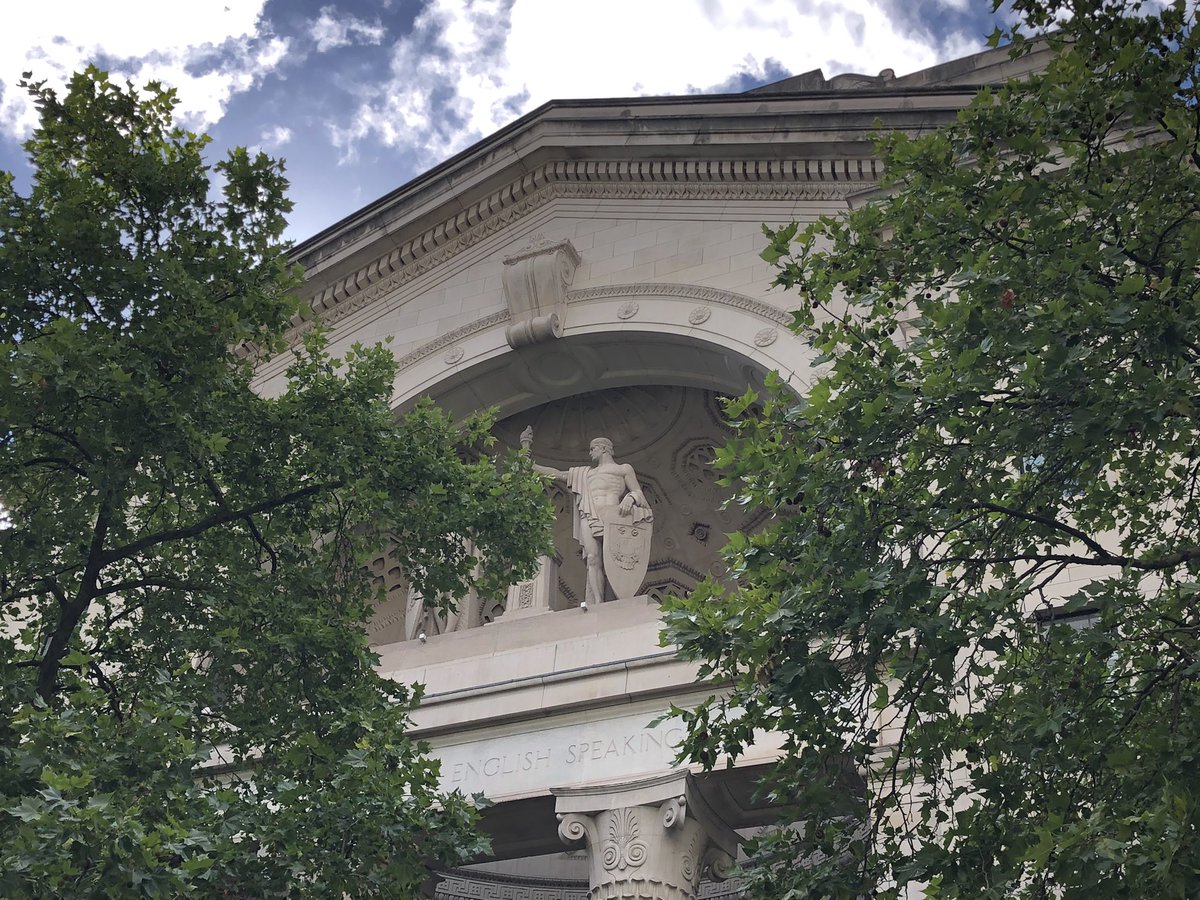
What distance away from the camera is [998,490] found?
9664 mm

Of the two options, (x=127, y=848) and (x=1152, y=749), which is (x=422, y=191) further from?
(x=1152, y=749)

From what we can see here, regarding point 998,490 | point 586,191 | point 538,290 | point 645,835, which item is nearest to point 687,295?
point 538,290

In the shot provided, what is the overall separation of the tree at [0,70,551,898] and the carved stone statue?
3.12 m

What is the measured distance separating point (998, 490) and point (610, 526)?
24.4 feet

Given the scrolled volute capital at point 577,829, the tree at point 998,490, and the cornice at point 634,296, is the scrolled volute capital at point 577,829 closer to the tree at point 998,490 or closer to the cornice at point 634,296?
the tree at point 998,490

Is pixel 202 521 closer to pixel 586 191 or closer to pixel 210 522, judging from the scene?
pixel 210 522

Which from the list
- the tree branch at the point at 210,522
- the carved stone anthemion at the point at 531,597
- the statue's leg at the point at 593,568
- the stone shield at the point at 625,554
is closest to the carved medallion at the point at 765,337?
the stone shield at the point at 625,554

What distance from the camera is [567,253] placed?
63.3ft

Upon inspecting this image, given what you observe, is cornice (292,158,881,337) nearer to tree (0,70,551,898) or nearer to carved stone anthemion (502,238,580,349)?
carved stone anthemion (502,238,580,349)

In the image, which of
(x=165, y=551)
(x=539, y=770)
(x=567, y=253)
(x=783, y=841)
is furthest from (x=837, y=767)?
(x=567, y=253)

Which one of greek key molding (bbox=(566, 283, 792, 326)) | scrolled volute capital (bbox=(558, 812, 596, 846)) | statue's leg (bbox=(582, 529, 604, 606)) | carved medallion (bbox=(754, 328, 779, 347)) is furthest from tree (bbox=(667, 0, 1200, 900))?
greek key molding (bbox=(566, 283, 792, 326))

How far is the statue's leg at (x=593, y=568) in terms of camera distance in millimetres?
16219

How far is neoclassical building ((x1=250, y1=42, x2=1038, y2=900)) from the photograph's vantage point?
14766 mm

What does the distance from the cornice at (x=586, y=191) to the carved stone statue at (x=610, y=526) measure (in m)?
4.26
